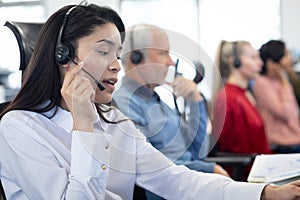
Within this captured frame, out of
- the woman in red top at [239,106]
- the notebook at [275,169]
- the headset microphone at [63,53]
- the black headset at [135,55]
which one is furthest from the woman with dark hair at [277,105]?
the headset microphone at [63,53]

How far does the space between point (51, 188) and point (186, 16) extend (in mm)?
4209

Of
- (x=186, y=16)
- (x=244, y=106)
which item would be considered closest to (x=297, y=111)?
(x=244, y=106)

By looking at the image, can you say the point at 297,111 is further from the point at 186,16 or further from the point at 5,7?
the point at 5,7

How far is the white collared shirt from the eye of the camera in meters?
1.12

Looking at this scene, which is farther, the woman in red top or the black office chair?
the woman in red top

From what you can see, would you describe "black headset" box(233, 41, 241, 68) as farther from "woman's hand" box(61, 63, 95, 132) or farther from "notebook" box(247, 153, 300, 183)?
"woman's hand" box(61, 63, 95, 132)

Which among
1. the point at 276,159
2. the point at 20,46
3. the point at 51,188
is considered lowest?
the point at 276,159

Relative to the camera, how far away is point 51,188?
1125 mm

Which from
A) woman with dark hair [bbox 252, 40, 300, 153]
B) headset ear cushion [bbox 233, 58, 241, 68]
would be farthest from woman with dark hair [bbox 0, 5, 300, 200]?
woman with dark hair [bbox 252, 40, 300, 153]

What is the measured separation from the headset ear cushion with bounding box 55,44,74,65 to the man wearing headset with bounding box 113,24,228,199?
16 cm

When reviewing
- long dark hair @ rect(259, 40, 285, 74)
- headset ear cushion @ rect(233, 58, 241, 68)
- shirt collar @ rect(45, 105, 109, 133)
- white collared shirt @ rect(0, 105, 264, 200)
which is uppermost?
shirt collar @ rect(45, 105, 109, 133)

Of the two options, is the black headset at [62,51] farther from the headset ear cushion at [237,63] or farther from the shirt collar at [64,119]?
the headset ear cushion at [237,63]

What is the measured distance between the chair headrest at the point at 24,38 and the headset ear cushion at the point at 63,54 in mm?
203

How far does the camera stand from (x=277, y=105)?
11.1 ft
